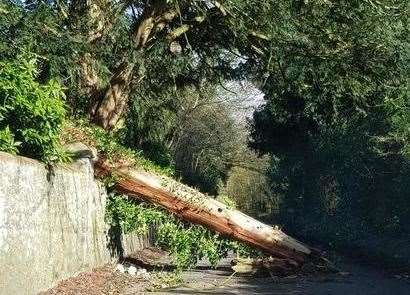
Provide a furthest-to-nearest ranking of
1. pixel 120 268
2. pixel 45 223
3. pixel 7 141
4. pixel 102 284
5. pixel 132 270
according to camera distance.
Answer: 1. pixel 132 270
2. pixel 120 268
3. pixel 102 284
4. pixel 45 223
5. pixel 7 141

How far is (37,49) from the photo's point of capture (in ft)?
38.7

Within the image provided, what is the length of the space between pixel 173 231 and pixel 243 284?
201 cm

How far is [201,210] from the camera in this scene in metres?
13.7

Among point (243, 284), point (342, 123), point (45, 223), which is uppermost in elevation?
point (342, 123)

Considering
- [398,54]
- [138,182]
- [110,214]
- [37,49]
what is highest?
[398,54]

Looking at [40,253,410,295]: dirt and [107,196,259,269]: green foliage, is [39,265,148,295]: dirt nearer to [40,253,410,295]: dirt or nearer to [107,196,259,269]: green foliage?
[40,253,410,295]: dirt

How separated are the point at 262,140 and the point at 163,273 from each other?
1850cm

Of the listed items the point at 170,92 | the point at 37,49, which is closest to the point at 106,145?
the point at 37,49

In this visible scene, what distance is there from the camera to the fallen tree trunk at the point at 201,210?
13.3 meters

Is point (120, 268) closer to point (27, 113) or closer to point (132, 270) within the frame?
point (132, 270)

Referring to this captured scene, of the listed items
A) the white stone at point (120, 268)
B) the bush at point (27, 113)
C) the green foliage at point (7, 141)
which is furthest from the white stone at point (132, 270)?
the green foliage at point (7, 141)

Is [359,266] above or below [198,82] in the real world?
below

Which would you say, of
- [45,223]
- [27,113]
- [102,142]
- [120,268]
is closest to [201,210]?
[120,268]

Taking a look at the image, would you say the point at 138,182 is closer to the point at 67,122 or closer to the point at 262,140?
the point at 67,122
